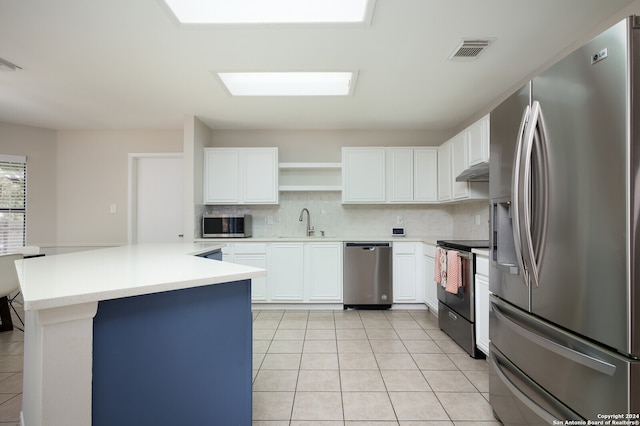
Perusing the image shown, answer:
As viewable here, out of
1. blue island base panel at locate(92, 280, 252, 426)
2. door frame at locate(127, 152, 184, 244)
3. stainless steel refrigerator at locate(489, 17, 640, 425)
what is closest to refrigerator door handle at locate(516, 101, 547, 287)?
stainless steel refrigerator at locate(489, 17, 640, 425)

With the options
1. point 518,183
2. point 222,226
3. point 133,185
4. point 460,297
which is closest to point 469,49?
point 518,183

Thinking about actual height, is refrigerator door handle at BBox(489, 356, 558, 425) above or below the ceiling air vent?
below

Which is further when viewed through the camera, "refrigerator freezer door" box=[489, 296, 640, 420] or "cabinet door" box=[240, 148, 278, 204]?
"cabinet door" box=[240, 148, 278, 204]

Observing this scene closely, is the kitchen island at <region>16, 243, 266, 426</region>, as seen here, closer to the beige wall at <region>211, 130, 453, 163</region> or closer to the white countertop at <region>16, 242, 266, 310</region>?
the white countertop at <region>16, 242, 266, 310</region>

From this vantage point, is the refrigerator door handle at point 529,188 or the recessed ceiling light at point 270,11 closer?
the refrigerator door handle at point 529,188

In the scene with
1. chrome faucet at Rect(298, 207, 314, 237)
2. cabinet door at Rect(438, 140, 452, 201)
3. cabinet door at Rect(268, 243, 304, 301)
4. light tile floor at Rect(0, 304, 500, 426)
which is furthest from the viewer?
chrome faucet at Rect(298, 207, 314, 237)

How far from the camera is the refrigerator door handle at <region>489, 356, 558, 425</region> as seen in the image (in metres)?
1.20

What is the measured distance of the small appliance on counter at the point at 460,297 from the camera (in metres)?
2.44

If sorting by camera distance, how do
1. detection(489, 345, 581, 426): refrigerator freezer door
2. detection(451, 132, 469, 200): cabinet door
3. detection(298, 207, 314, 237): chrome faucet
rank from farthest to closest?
detection(298, 207, 314, 237): chrome faucet < detection(451, 132, 469, 200): cabinet door < detection(489, 345, 581, 426): refrigerator freezer door

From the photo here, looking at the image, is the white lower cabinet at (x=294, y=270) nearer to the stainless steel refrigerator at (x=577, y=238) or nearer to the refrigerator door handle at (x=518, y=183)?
the stainless steel refrigerator at (x=577, y=238)

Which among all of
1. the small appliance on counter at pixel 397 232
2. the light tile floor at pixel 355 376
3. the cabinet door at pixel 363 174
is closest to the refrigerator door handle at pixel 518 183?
the light tile floor at pixel 355 376

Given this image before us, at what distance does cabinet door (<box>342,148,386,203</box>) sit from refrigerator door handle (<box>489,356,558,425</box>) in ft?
8.56

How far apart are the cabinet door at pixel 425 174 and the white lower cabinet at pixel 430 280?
0.74 metres

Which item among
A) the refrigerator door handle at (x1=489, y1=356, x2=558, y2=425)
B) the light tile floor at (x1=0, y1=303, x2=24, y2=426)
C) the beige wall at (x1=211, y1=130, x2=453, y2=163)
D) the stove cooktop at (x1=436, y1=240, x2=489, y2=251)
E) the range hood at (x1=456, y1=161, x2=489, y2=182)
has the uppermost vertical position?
the beige wall at (x1=211, y1=130, x2=453, y2=163)
